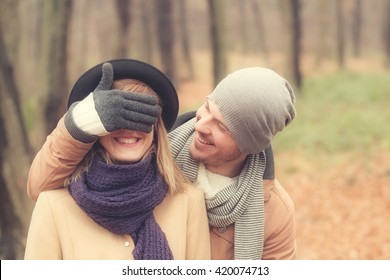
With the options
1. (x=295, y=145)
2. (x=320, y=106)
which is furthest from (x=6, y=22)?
(x=320, y=106)

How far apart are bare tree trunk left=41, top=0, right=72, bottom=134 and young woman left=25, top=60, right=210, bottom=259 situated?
3.94 meters

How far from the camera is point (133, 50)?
18188mm

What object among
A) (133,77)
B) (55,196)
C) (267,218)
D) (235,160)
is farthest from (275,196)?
(55,196)

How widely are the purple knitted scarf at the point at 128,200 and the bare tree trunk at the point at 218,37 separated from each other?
8527mm

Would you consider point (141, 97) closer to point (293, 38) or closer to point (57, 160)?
point (57, 160)

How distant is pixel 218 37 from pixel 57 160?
883 centimetres

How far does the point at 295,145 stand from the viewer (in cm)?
1048

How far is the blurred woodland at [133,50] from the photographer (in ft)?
14.6

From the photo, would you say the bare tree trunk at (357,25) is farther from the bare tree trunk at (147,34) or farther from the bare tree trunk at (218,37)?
the bare tree trunk at (218,37)

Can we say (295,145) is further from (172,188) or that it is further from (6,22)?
(172,188)

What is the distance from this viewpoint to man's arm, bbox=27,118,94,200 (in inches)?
75.5

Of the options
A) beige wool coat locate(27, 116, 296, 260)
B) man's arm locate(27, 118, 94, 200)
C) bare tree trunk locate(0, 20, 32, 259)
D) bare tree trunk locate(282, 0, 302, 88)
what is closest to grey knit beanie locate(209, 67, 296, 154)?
beige wool coat locate(27, 116, 296, 260)

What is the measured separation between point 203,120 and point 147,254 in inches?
20.9

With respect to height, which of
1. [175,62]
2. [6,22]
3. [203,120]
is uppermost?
[203,120]
